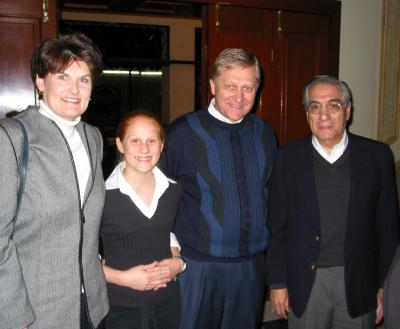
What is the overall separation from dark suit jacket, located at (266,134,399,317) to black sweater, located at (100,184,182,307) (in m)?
0.62

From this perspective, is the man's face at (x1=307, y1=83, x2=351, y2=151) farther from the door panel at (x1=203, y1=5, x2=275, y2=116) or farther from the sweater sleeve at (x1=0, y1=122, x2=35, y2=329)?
the sweater sleeve at (x1=0, y1=122, x2=35, y2=329)

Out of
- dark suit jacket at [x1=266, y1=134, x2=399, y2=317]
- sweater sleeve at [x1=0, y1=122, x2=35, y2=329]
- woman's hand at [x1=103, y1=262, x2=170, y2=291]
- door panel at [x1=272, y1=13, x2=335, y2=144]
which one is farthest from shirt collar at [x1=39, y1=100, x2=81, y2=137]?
door panel at [x1=272, y1=13, x2=335, y2=144]

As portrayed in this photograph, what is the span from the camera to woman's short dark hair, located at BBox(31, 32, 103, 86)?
4.57 feet

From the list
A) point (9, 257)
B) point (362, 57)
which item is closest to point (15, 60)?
point (9, 257)

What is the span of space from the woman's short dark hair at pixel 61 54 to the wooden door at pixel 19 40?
46.9 inches

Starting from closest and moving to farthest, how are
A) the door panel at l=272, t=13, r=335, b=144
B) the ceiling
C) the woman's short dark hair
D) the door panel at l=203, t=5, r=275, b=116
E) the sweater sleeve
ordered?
the sweater sleeve
the woman's short dark hair
the door panel at l=203, t=5, r=275, b=116
the door panel at l=272, t=13, r=335, b=144
the ceiling

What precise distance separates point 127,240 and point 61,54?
74 centimetres

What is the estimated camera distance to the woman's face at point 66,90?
1399 millimetres

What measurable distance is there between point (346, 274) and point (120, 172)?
1.09 meters

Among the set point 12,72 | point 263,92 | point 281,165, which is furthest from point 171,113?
point 281,165

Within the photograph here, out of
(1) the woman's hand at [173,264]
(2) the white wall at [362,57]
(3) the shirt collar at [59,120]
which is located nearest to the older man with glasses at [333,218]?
(1) the woman's hand at [173,264]

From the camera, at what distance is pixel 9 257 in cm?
122

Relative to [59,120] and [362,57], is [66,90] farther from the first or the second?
[362,57]

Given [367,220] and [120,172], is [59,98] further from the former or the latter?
[367,220]
